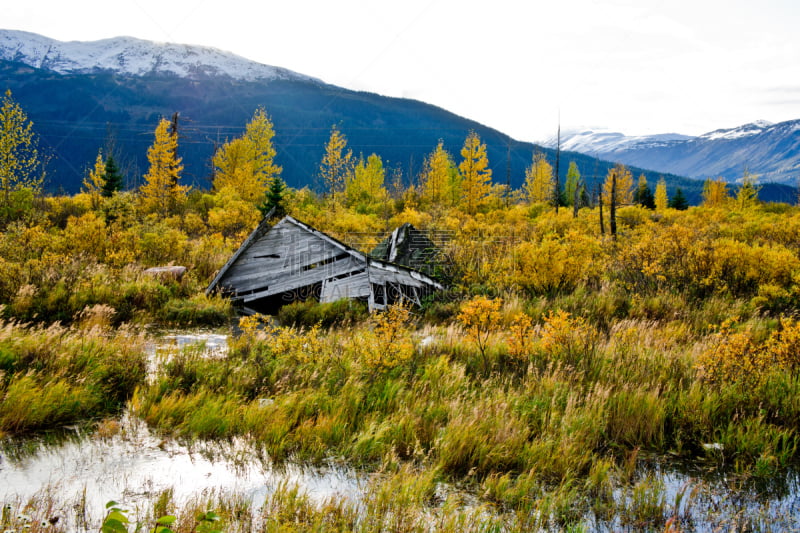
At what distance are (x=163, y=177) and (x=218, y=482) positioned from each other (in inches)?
1286

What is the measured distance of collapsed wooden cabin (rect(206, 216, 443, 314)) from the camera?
30.1ft

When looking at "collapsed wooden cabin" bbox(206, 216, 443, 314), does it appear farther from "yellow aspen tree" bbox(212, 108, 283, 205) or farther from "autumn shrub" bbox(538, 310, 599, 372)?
"yellow aspen tree" bbox(212, 108, 283, 205)

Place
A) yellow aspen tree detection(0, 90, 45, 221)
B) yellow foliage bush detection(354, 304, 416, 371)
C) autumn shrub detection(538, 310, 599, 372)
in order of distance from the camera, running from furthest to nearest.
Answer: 1. yellow aspen tree detection(0, 90, 45, 221)
2. autumn shrub detection(538, 310, 599, 372)
3. yellow foliage bush detection(354, 304, 416, 371)

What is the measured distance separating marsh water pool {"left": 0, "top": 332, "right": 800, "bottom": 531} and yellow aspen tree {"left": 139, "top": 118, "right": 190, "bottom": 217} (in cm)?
2821

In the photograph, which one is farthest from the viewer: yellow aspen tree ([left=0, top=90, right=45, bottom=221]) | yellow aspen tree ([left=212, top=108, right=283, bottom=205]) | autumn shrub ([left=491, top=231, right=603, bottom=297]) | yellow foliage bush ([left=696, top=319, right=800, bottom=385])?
yellow aspen tree ([left=212, top=108, right=283, bottom=205])

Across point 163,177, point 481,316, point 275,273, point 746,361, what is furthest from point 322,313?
point 163,177

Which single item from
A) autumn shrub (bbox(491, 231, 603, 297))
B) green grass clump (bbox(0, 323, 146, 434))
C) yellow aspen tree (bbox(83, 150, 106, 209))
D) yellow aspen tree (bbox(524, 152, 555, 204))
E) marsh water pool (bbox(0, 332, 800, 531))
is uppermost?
yellow aspen tree (bbox(524, 152, 555, 204))

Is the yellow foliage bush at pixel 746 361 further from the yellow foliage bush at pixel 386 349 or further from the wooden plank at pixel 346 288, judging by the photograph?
the wooden plank at pixel 346 288

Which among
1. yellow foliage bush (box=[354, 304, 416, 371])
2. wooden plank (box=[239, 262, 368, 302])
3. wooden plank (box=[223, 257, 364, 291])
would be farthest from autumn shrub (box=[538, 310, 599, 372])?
wooden plank (box=[239, 262, 368, 302])

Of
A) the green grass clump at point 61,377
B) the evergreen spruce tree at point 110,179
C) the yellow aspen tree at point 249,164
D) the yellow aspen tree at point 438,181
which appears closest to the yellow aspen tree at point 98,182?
the evergreen spruce tree at point 110,179

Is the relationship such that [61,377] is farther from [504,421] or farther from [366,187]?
[366,187]

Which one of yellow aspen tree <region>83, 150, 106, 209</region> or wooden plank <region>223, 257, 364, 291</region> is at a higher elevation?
yellow aspen tree <region>83, 150, 106, 209</region>

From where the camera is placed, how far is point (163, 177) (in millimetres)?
31062

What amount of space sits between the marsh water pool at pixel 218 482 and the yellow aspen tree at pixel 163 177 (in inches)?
1111
